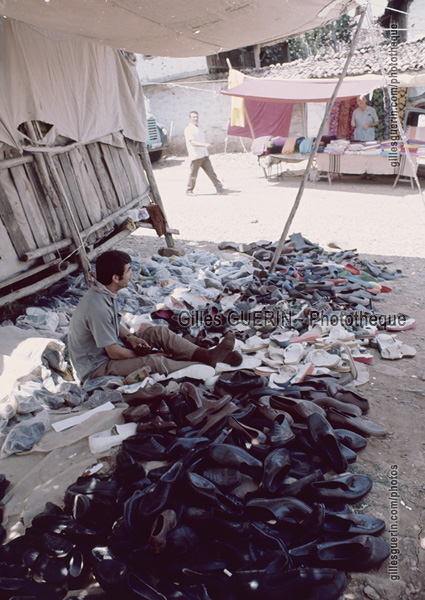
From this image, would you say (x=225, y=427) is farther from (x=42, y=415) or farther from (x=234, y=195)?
(x=234, y=195)

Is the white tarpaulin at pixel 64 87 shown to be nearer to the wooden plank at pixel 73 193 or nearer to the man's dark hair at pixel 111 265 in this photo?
the wooden plank at pixel 73 193

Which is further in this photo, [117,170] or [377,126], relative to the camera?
[377,126]

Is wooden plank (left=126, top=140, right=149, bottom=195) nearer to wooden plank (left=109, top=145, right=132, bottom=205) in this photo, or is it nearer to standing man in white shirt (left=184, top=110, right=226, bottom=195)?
wooden plank (left=109, top=145, right=132, bottom=205)

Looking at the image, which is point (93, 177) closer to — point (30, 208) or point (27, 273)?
point (30, 208)

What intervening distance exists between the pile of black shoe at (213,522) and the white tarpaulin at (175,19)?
9.30ft

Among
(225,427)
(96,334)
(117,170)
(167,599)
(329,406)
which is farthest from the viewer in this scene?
(117,170)

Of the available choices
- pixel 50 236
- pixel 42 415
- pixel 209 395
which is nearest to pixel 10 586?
pixel 42 415

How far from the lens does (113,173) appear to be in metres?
6.32

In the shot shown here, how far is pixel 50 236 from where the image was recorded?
15.8 feet

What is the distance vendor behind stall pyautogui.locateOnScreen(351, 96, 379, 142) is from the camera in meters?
11.9

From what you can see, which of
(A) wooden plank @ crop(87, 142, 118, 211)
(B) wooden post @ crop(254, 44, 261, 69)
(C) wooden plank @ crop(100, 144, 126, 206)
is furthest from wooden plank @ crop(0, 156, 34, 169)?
(B) wooden post @ crop(254, 44, 261, 69)

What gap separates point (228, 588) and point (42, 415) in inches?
67.3

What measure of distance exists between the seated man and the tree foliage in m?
22.6

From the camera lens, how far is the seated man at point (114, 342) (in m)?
3.29
